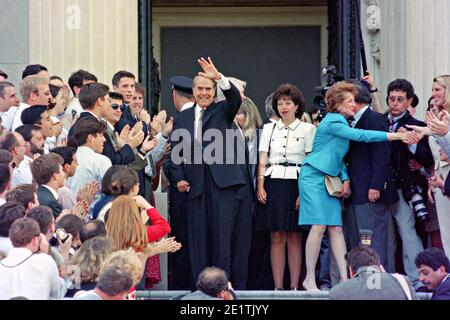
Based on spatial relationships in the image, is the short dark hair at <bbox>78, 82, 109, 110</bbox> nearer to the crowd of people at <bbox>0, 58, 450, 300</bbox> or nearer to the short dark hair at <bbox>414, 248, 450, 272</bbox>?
the crowd of people at <bbox>0, 58, 450, 300</bbox>

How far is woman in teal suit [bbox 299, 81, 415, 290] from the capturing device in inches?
591

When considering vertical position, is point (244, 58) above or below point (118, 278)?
above

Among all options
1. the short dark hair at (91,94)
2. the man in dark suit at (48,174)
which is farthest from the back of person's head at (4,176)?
the short dark hair at (91,94)

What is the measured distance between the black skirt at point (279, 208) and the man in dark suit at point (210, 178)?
38cm

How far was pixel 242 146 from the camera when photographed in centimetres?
1524

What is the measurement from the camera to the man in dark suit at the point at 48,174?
539 inches

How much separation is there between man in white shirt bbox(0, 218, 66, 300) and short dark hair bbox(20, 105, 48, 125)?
309cm

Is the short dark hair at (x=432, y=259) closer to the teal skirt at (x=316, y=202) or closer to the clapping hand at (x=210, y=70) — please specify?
the teal skirt at (x=316, y=202)

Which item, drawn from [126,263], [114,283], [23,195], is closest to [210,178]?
[23,195]

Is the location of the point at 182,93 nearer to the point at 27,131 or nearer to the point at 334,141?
the point at 334,141

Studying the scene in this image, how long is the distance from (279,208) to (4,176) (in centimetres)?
310
